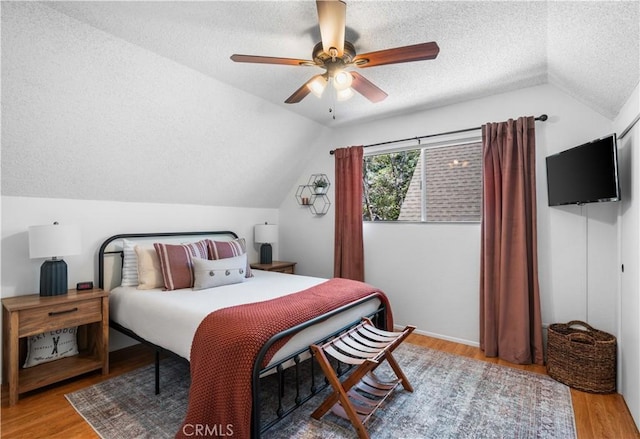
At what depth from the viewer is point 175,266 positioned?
2873mm

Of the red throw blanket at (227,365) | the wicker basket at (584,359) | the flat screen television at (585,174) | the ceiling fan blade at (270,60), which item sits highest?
the ceiling fan blade at (270,60)

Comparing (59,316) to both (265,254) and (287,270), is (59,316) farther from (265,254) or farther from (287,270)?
(287,270)

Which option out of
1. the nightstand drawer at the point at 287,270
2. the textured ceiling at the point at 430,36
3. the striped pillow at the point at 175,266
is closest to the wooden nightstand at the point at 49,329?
the striped pillow at the point at 175,266

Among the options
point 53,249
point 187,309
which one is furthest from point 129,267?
point 187,309

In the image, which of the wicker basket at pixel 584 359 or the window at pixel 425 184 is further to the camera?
the window at pixel 425 184

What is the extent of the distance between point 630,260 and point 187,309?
9.76 ft

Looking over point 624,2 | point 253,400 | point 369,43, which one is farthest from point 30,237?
point 624,2

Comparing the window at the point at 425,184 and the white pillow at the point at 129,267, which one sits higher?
the window at the point at 425,184

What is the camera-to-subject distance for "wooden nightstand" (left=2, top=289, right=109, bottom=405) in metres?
2.19

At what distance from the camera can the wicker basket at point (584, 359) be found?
234 centimetres

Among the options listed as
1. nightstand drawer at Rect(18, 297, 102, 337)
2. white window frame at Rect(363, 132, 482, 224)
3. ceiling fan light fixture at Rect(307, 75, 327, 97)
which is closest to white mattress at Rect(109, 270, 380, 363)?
nightstand drawer at Rect(18, 297, 102, 337)

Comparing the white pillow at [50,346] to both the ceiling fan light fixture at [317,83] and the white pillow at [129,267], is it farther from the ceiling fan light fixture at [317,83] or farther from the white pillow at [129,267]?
the ceiling fan light fixture at [317,83]

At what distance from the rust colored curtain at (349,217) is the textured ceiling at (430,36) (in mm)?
1289

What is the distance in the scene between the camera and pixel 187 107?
113 inches
